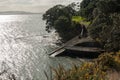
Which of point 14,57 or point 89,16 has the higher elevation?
point 89,16

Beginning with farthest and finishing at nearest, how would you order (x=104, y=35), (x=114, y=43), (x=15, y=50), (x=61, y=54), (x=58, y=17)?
(x=58, y=17) → (x=15, y=50) → (x=61, y=54) → (x=104, y=35) → (x=114, y=43)

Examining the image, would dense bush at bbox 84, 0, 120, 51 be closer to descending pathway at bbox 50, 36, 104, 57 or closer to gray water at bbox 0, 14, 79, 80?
descending pathway at bbox 50, 36, 104, 57

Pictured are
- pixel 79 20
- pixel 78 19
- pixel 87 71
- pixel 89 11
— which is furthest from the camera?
pixel 78 19

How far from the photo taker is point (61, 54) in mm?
68312

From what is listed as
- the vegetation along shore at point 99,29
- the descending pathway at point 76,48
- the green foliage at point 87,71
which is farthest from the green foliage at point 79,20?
the green foliage at point 87,71

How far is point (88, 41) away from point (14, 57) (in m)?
18.2

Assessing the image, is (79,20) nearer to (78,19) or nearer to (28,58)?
(78,19)

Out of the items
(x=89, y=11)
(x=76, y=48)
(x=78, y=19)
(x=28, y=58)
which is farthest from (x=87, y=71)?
(x=78, y=19)

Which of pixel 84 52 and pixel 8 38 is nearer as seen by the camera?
pixel 84 52

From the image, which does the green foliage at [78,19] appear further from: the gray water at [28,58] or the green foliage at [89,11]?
the gray water at [28,58]

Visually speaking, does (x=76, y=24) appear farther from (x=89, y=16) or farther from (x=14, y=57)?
(x=14, y=57)

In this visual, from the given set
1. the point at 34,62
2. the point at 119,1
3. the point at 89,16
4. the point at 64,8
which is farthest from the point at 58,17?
the point at 34,62

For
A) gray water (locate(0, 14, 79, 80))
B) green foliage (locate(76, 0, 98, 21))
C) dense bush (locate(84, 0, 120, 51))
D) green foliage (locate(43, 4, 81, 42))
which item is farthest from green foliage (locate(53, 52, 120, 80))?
green foliage (locate(76, 0, 98, 21))

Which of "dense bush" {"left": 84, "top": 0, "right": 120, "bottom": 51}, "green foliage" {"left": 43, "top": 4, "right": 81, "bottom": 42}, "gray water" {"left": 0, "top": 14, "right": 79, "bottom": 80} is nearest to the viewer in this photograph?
"gray water" {"left": 0, "top": 14, "right": 79, "bottom": 80}
